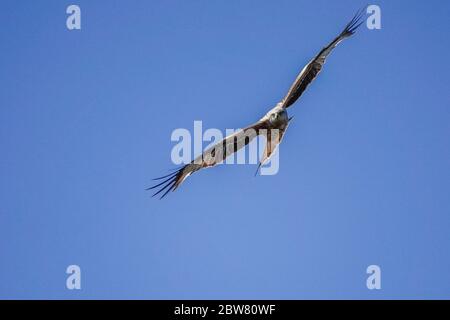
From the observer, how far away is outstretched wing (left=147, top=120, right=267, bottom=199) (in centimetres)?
1495

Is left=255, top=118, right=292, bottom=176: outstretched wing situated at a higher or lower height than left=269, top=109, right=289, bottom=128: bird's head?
lower

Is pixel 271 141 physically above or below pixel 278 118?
below

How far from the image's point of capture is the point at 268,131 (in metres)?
15.4

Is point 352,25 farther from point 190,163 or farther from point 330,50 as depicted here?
point 190,163

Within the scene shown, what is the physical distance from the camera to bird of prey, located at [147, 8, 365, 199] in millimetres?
15078

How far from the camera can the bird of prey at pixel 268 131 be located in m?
15.1

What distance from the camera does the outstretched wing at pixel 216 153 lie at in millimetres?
14953

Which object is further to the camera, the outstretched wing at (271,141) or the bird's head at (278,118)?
the outstretched wing at (271,141)

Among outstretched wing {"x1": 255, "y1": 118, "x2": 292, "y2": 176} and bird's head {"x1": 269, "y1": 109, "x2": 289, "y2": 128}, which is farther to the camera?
outstretched wing {"x1": 255, "y1": 118, "x2": 292, "y2": 176}

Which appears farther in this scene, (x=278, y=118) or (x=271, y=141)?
(x=271, y=141)

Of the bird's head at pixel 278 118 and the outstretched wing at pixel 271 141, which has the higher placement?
the bird's head at pixel 278 118

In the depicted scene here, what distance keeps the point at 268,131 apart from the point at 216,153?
53.9 inches
